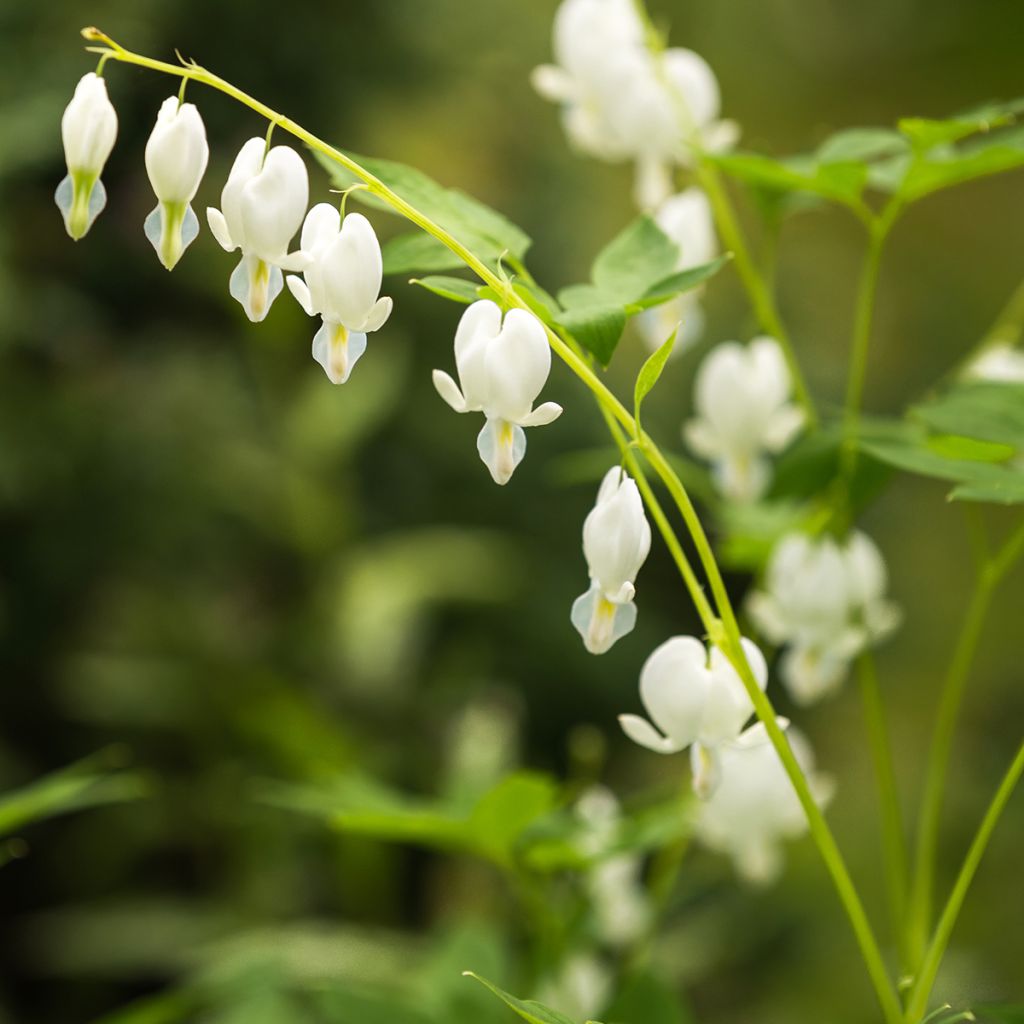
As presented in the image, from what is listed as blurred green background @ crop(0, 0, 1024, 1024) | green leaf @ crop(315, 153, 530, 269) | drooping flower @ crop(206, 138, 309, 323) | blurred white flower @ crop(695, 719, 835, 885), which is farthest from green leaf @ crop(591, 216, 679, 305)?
blurred green background @ crop(0, 0, 1024, 1024)

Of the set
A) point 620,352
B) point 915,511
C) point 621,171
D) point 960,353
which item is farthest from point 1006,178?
point 620,352

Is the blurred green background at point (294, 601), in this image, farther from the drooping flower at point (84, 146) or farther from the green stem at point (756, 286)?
the drooping flower at point (84, 146)

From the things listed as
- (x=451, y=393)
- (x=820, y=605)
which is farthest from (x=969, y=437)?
(x=451, y=393)

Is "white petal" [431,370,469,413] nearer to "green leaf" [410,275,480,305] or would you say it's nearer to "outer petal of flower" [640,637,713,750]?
"green leaf" [410,275,480,305]

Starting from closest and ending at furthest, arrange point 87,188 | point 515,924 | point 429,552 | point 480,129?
point 87,188 → point 515,924 → point 429,552 → point 480,129

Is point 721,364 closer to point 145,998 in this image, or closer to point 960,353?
point 145,998

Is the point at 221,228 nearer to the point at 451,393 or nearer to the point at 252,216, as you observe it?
the point at 252,216
